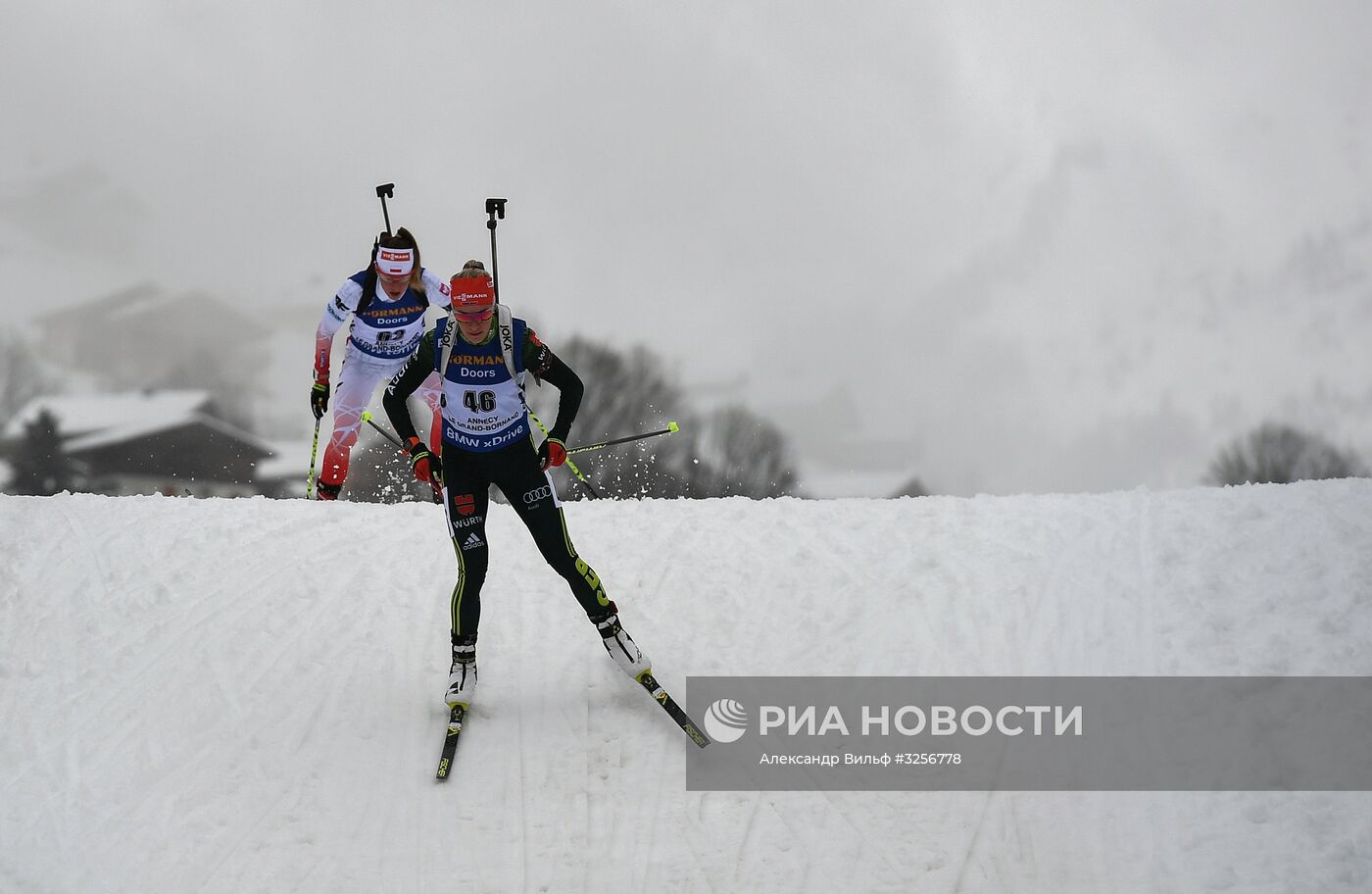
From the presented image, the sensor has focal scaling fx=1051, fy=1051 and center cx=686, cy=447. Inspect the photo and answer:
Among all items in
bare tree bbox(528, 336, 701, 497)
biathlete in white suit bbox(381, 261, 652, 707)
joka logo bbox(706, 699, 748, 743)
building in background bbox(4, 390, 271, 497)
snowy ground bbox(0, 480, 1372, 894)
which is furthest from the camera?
building in background bbox(4, 390, 271, 497)

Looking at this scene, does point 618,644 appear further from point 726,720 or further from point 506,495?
point 506,495

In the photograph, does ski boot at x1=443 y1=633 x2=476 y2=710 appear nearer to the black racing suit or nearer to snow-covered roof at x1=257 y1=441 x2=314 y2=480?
the black racing suit

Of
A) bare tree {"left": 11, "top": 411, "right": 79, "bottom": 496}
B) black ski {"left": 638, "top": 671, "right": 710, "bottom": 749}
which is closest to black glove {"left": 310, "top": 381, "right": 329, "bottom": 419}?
black ski {"left": 638, "top": 671, "right": 710, "bottom": 749}

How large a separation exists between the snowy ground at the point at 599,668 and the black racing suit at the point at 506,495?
857mm

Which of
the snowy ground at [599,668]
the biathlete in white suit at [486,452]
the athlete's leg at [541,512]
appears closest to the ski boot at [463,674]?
the biathlete in white suit at [486,452]

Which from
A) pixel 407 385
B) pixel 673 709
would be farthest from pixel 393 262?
pixel 673 709

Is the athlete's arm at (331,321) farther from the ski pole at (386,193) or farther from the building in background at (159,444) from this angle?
the building in background at (159,444)

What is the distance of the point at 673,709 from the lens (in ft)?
21.5

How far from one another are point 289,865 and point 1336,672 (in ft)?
20.6

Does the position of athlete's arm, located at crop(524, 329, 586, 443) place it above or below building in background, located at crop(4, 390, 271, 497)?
below

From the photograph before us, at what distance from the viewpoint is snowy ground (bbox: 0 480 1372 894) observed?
548 cm

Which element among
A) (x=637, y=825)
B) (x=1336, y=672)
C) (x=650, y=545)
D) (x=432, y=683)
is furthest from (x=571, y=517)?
(x=1336, y=672)

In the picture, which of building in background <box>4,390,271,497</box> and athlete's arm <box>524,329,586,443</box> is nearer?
athlete's arm <box>524,329,586,443</box>

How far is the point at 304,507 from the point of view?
34.9 feet
